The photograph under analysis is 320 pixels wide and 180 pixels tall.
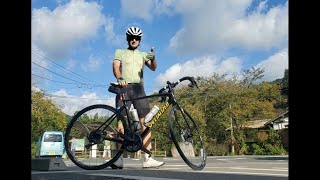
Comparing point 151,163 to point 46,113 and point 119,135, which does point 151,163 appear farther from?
point 46,113

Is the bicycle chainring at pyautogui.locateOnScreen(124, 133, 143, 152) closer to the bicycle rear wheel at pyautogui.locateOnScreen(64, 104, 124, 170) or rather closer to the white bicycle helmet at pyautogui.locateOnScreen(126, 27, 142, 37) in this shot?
the bicycle rear wheel at pyautogui.locateOnScreen(64, 104, 124, 170)

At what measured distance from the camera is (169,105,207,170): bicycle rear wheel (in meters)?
4.16

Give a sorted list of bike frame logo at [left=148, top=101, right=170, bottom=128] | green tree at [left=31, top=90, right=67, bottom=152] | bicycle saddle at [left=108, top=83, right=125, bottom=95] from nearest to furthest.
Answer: bicycle saddle at [left=108, top=83, right=125, bottom=95] < bike frame logo at [left=148, top=101, right=170, bottom=128] < green tree at [left=31, top=90, right=67, bottom=152]

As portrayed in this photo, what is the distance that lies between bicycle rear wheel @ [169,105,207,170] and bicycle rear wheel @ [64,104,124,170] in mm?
616

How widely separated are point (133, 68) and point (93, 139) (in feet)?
3.15

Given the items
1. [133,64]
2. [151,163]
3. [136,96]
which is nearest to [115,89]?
[136,96]

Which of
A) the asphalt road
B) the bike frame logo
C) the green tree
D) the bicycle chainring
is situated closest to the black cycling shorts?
the bike frame logo

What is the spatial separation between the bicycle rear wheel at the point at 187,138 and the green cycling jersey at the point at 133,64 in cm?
57

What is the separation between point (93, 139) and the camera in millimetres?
4285

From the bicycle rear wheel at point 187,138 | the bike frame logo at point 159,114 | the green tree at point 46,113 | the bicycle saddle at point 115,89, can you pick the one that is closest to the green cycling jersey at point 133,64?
the bicycle saddle at point 115,89

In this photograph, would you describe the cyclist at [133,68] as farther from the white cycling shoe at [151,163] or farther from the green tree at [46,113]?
the green tree at [46,113]

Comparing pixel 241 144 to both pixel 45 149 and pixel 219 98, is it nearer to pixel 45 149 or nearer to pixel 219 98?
pixel 219 98
